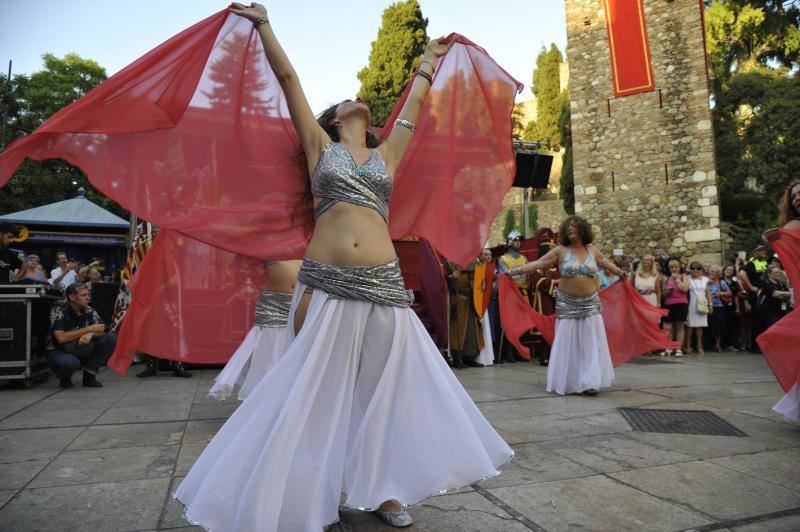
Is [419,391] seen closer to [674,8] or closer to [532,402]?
[532,402]

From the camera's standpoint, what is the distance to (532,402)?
5695 mm

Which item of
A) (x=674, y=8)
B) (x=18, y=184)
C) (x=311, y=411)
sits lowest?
(x=311, y=411)

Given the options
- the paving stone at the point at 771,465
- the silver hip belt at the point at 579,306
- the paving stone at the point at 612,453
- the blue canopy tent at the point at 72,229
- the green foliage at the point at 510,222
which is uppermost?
the green foliage at the point at 510,222

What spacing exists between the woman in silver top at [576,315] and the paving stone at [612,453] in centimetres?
218

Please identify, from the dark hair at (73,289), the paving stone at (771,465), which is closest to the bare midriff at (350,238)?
the paving stone at (771,465)

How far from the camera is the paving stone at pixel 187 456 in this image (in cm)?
340

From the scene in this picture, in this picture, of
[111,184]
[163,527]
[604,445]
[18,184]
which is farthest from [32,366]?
[18,184]

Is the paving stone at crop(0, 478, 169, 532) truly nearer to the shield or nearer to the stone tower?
the shield

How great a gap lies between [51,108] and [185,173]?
1655 inches

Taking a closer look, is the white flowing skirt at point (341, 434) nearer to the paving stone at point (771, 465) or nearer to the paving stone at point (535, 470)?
the paving stone at point (535, 470)

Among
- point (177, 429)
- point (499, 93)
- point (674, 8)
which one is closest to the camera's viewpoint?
point (499, 93)

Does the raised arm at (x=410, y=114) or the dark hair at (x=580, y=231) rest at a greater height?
the raised arm at (x=410, y=114)

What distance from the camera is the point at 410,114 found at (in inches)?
119

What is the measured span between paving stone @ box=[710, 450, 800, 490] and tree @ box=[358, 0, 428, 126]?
1162 inches
